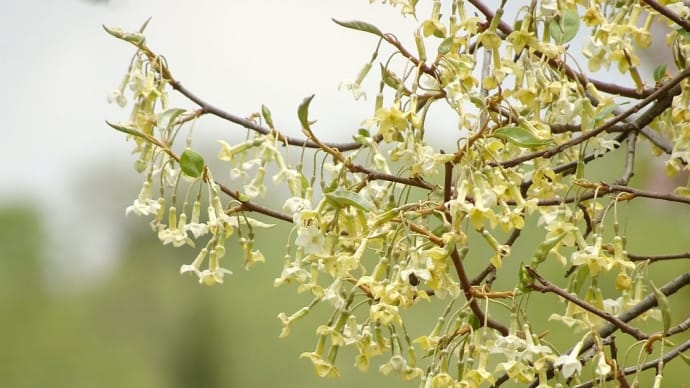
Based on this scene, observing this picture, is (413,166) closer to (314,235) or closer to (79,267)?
(314,235)

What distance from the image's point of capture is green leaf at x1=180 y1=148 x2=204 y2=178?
91 centimetres

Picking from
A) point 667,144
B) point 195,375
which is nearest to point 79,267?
point 195,375

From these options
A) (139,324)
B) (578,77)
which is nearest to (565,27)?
(578,77)

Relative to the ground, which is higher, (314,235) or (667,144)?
(667,144)

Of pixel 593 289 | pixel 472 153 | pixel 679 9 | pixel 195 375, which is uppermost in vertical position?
pixel 679 9

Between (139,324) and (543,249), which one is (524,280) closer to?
(543,249)

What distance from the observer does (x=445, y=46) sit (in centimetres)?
87

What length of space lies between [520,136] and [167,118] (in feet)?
1.19

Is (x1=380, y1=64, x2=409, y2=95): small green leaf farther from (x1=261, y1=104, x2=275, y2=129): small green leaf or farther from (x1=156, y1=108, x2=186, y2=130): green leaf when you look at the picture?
(x1=156, y1=108, x2=186, y2=130): green leaf

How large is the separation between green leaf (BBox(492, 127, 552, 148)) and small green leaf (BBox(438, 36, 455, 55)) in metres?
0.08

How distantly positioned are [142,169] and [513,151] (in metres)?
0.37

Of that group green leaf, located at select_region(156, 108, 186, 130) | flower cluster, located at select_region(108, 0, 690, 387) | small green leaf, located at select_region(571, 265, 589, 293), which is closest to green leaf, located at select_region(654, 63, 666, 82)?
flower cluster, located at select_region(108, 0, 690, 387)

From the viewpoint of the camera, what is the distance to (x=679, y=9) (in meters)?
0.98

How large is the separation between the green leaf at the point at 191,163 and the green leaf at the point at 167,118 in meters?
0.11
